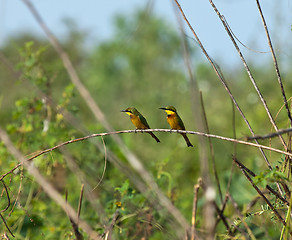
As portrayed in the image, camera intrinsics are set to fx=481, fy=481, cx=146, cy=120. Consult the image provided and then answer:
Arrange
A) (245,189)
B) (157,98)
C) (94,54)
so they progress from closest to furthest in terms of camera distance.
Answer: (245,189) → (157,98) → (94,54)

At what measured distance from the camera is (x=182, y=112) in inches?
601

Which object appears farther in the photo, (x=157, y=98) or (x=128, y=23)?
(x=128, y=23)

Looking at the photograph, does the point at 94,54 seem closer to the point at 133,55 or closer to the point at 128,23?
the point at 128,23

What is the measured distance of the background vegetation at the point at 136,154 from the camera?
1548 mm

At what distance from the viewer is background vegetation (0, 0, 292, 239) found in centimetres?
155

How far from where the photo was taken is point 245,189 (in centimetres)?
544

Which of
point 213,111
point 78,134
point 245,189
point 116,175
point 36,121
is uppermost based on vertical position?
point 36,121

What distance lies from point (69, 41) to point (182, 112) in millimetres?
16698

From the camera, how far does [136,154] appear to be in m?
8.97

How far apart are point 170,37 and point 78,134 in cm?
2642

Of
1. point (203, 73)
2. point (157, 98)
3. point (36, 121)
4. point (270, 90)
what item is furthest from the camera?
point (203, 73)

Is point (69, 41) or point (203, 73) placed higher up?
point (69, 41)

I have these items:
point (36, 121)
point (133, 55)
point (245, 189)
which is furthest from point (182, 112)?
point (133, 55)

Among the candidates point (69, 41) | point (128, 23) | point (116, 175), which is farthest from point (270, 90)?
point (128, 23)
